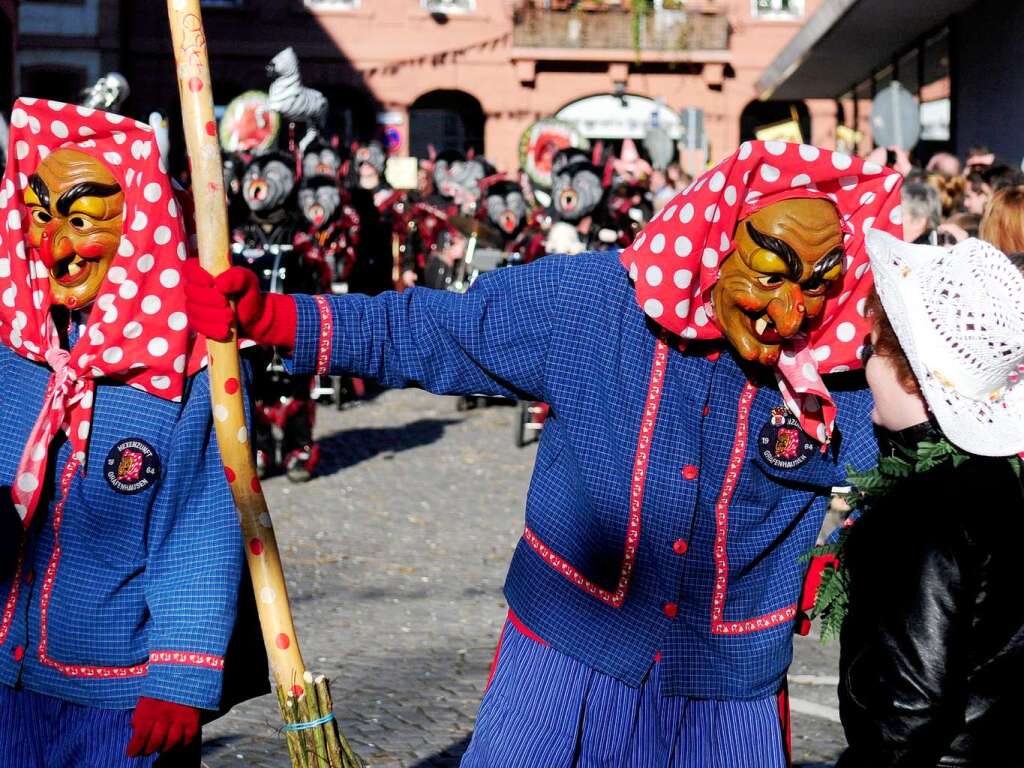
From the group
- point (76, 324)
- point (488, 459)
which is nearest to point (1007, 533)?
point (76, 324)

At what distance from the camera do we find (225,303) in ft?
9.53

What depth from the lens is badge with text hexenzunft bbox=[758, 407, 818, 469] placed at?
10.7 ft

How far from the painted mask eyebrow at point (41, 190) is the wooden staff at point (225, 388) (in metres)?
0.44

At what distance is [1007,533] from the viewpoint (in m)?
2.50

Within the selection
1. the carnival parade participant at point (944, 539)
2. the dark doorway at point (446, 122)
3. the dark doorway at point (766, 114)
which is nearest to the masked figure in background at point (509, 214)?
the carnival parade participant at point (944, 539)

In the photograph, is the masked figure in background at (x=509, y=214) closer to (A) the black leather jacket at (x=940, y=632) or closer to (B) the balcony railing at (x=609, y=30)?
(A) the black leather jacket at (x=940, y=632)

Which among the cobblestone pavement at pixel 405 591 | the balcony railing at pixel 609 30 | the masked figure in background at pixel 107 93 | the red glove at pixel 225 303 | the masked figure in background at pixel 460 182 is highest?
the balcony railing at pixel 609 30

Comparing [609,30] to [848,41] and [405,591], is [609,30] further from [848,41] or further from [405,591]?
[405,591]

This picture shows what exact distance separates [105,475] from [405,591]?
4.59 meters

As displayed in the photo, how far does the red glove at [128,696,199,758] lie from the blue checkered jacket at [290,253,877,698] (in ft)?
2.23

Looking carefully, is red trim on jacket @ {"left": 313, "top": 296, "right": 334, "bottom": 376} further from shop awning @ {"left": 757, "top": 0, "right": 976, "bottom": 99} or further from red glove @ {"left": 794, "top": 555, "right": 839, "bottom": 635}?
shop awning @ {"left": 757, "top": 0, "right": 976, "bottom": 99}

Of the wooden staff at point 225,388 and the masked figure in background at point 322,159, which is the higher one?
the masked figure in background at point 322,159

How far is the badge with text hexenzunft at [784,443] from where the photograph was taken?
3270mm

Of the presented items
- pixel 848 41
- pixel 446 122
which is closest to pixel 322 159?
pixel 848 41
